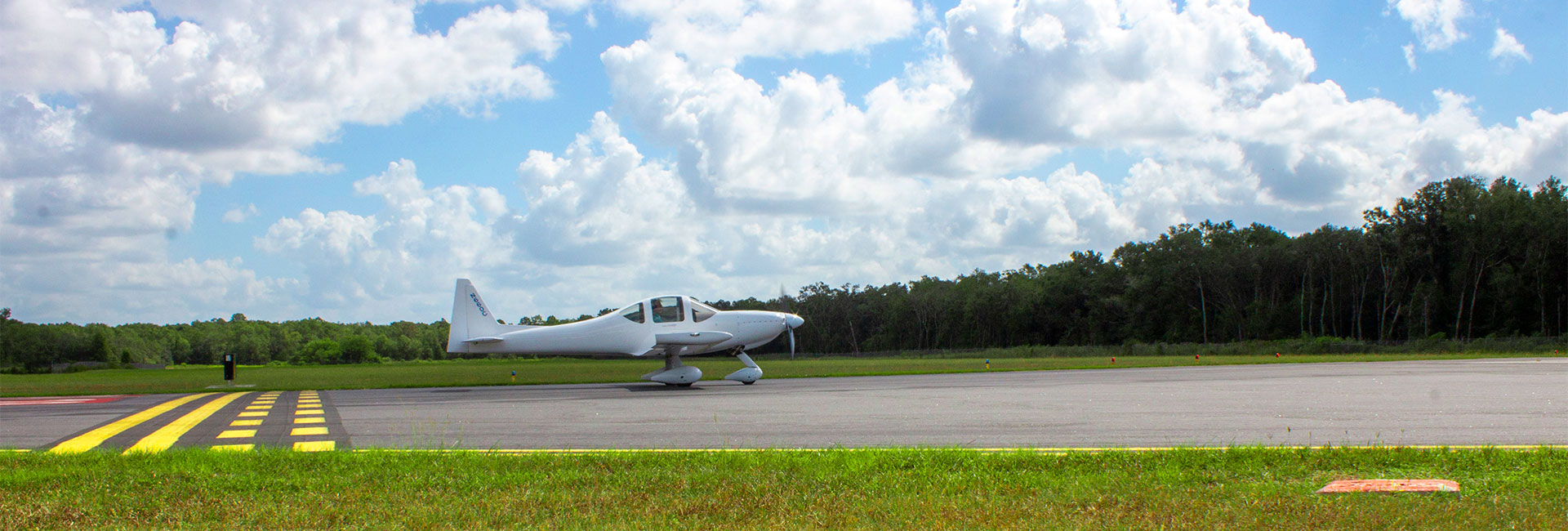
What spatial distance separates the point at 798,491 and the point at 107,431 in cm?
1164

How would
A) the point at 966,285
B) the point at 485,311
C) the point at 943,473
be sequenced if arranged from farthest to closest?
the point at 966,285, the point at 485,311, the point at 943,473

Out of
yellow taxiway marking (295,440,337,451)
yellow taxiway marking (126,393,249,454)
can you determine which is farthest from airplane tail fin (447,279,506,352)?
yellow taxiway marking (295,440,337,451)

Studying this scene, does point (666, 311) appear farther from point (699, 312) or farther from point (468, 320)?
point (468, 320)

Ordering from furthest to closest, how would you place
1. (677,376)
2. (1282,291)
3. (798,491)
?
(1282,291) < (677,376) < (798,491)

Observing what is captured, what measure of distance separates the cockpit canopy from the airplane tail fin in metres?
3.53

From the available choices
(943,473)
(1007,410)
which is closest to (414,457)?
(943,473)

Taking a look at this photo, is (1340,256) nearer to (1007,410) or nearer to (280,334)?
(1007,410)

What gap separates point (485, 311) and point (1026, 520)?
71.7ft

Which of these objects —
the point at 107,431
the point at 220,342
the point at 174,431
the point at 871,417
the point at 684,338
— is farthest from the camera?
the point at 220,342

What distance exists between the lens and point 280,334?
142 metres

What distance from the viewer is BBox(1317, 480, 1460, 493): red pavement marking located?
6.14 meters

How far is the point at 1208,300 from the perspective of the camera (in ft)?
303

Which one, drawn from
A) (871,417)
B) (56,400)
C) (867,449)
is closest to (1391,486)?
(867,449)

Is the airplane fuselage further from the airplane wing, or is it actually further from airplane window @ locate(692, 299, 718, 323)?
airplane window @ locate(692, 299, 718, 323)
